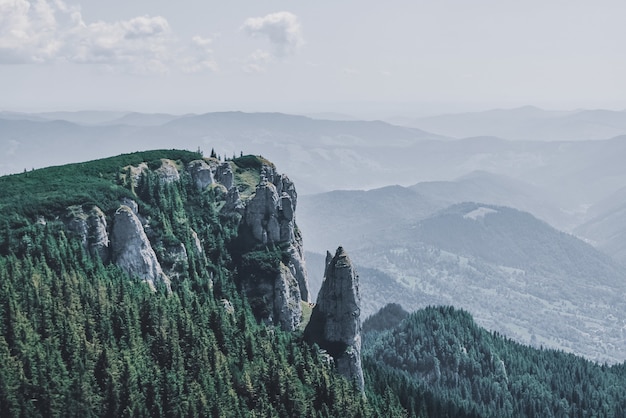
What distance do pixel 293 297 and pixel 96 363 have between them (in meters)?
76.3

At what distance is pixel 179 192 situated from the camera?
191250mm

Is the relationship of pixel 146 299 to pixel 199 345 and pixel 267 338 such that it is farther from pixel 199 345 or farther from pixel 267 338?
pixel 267 338

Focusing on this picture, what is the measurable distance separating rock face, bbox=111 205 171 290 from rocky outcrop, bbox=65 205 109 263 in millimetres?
2211

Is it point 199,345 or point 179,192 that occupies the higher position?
point 179,192

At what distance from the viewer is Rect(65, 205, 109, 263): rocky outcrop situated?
15250 centimetres

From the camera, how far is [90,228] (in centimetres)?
15512

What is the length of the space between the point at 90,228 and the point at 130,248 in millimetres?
8962

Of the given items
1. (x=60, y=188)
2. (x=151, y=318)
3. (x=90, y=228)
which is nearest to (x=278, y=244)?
(x=90, y=228)

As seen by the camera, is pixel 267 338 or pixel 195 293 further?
pixel 195 293

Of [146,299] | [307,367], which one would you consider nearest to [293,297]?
[307,367]

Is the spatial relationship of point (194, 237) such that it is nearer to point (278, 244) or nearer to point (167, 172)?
point (278, 244)

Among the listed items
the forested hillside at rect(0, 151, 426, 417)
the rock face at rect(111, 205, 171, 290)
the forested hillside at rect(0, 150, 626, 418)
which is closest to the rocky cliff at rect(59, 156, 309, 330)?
the rock face at rect(111, 205, 171, 290)

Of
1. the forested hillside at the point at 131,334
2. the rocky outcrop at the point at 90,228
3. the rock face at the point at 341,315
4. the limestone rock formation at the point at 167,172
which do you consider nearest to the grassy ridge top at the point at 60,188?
the forested hillside at the point at 131,334

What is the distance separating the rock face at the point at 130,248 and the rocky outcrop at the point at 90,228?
2.21 metres
